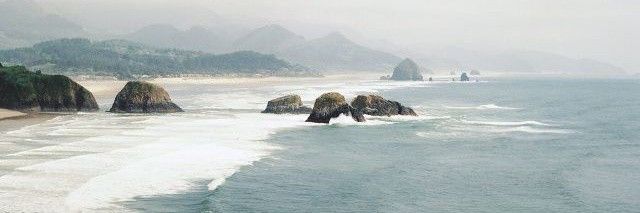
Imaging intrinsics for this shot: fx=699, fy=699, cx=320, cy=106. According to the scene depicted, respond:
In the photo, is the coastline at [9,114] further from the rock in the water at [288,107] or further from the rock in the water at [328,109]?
the rock in the water at [328,109]

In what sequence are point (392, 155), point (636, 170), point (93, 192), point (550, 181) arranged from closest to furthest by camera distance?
point (93, 192), point (550, 181), point (636, 170), point (392, 155)

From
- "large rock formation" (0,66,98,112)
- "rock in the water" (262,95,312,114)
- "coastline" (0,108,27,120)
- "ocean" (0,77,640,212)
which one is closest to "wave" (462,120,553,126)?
"ocean" (0,77,640,212)

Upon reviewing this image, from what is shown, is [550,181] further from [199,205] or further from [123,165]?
[123,165]

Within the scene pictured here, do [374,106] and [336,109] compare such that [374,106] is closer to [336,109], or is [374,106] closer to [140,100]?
[336,109]

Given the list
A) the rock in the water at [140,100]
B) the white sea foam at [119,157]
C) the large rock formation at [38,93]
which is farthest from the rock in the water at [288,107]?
the large rock formation at [38,93]

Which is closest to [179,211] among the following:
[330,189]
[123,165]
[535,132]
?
[330,189]

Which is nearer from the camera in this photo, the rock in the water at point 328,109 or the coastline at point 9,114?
the coastline at point 9,114

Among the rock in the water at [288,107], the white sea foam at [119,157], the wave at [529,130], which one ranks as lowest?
the wave at [529,130]
